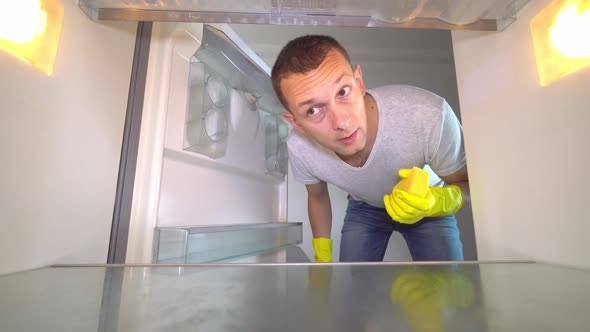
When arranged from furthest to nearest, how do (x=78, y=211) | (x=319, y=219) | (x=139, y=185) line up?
(x=319, y=219) < (x=139, y=185) < (x=78, y=211)

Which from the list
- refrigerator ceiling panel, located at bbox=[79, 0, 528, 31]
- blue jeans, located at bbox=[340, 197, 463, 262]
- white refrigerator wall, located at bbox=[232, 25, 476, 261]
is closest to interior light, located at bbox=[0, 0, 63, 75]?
refrigerator ceiling panel, located at bbox=[79, 0, 528, 31]

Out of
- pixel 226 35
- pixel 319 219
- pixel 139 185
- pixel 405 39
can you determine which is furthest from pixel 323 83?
pixel 405 39

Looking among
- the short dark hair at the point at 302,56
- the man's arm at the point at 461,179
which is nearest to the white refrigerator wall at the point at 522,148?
the man's arm at the point at 461,179

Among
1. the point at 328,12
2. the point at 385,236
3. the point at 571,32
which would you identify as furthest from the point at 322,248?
the point at 571,32

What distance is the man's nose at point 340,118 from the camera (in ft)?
2.88

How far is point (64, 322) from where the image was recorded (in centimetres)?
26

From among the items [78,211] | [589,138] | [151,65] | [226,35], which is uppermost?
[226,35]

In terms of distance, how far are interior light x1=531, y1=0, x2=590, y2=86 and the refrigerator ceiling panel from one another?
9 centimetres

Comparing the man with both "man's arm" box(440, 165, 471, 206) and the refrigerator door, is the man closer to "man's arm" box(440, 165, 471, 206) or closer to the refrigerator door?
"man's arm" box(440, 165, 471, 206)

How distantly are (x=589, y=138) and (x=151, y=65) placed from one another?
3.27 ft

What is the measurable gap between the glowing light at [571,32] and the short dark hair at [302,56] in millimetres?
520

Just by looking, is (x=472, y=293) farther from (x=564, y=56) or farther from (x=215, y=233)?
(x=215, y=233)

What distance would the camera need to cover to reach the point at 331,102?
869 millimetres

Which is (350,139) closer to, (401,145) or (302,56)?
(401,145)
